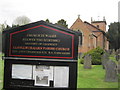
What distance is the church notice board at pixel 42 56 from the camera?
14.8 feet

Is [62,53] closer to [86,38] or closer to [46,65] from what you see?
[46,65]

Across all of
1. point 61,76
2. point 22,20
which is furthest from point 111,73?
point 22,20

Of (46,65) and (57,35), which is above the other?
(57,35)

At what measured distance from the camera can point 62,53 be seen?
451 centimetres

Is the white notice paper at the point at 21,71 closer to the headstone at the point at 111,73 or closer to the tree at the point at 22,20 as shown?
the headstone at the point at 111,73

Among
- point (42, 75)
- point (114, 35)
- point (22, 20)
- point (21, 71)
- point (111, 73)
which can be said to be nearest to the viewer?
point (42, 75)

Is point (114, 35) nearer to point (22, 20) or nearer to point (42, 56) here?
point (22, 20)

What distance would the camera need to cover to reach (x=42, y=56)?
4.58 m

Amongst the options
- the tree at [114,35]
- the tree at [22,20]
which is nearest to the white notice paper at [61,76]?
the tree at [22,20]

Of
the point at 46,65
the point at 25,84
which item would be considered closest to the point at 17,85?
the point at 25,84

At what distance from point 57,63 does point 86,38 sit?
33.0 meters

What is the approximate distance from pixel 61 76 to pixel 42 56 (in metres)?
0.83

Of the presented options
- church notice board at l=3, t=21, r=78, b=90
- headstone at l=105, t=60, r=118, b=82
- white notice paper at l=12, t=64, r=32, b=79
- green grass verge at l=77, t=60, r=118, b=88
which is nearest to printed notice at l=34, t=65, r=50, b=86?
church notice board at l=3, t=21, r=78, b=90

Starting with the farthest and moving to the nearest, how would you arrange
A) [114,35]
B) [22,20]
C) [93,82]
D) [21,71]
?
[114,35] < [22,20] < [93,82] < [21,71]
